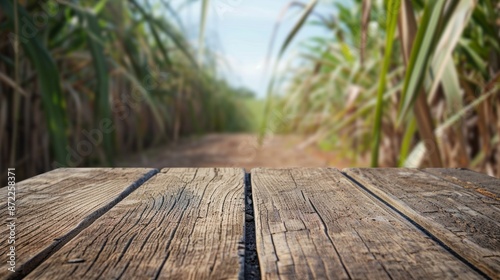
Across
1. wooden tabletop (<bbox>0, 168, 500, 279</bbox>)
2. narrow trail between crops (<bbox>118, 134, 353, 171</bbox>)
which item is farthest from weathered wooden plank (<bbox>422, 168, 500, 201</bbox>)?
narrow trail between crops (<bbox>118, 134, 353, 171</bbox>)

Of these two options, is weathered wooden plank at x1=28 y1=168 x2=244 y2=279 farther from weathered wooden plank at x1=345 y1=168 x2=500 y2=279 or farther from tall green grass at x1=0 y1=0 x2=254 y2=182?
tall green grass at x1=0 y1=0 x2=254 y2=182

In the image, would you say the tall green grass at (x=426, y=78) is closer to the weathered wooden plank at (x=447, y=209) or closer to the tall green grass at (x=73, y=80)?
the weathered wooden plank at (x=447, y=209)

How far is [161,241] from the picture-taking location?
1.59ft

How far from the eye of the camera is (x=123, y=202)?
2.11 ft

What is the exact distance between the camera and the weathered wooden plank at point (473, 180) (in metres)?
0.70

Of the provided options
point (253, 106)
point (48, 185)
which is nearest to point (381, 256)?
point (48, 185)

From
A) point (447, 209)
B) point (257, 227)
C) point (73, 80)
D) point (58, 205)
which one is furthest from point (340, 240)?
point (73, 80)

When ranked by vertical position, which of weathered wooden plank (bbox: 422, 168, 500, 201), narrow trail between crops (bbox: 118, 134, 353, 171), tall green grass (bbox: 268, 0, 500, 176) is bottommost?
narrow trail between crops (bbox: 118, 134, 353, 171)

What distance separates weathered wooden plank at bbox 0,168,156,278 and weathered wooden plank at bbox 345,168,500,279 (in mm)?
381

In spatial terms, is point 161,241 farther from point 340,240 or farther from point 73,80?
point 73,80

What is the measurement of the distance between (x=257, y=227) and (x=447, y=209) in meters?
0.25

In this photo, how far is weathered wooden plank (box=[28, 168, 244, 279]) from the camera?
42cm

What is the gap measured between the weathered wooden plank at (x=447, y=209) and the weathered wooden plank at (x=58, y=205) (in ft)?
1.25

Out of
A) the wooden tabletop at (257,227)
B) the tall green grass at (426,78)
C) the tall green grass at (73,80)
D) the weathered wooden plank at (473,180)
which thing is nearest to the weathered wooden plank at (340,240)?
the wooden tabletop at (257,227)
